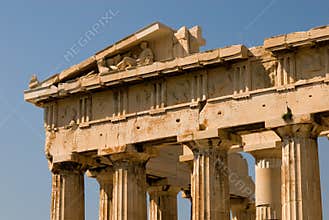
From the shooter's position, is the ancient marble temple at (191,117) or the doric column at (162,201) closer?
the ancient marble temple at (191,117)

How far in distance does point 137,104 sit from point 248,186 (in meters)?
12.5

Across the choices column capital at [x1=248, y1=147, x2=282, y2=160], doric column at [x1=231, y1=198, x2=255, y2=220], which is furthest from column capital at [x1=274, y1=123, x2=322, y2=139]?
doric column at [x1=231, y1=198, x2=255, y2=220]

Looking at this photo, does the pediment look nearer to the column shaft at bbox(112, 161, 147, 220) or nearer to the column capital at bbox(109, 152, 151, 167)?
the column capital at bbox(109, 152, 151, 167)

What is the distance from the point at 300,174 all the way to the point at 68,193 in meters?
9.75

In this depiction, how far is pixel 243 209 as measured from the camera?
4097 cm

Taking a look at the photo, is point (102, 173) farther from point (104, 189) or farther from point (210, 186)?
point (210, 186)

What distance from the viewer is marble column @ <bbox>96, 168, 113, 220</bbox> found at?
34.7 m

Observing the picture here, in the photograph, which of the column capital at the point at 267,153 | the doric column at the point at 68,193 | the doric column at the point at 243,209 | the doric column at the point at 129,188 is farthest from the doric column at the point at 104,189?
the doric column at the point at 243,209

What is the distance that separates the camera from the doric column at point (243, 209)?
4084cm

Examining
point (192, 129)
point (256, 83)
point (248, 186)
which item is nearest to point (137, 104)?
point (192, 129)

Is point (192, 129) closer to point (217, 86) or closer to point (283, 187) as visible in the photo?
point (217, 86)

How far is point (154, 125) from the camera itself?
96.7 ft

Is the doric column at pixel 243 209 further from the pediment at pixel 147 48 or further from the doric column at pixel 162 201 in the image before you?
the pediment at pixel 147 48

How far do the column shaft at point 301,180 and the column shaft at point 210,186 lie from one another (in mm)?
2544
